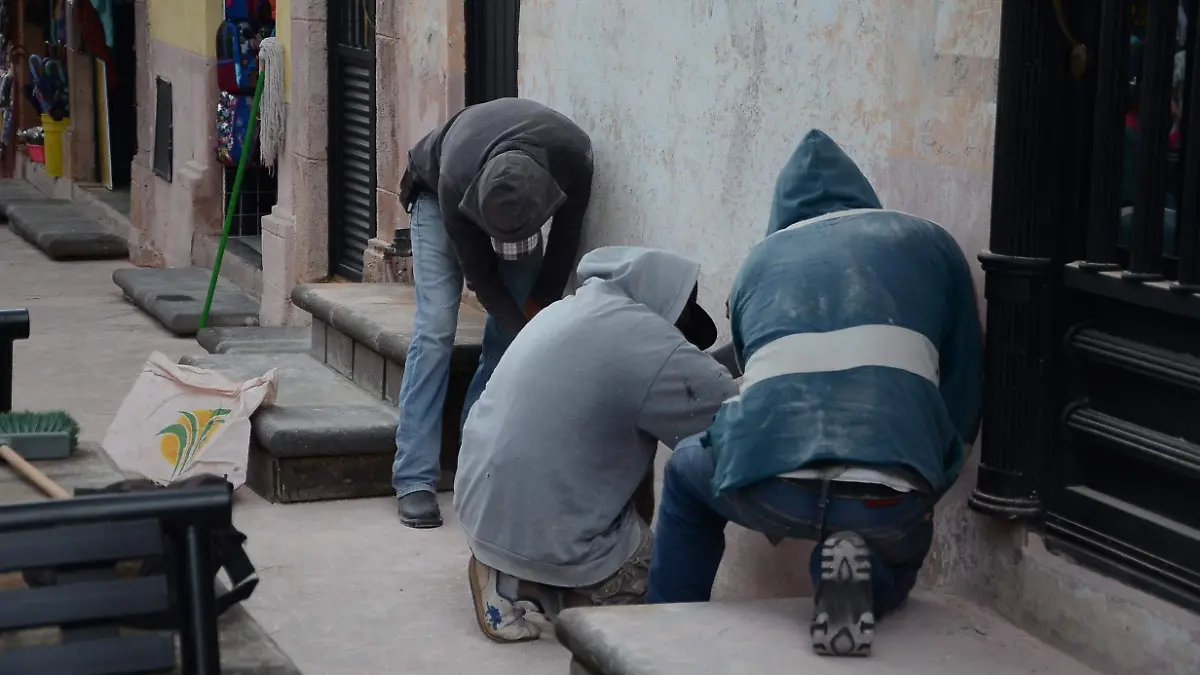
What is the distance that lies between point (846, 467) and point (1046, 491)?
1.71ft

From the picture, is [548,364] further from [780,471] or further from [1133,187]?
[1133,187]

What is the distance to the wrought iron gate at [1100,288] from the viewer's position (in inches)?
140

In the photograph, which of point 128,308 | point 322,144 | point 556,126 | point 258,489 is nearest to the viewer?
point 556,126

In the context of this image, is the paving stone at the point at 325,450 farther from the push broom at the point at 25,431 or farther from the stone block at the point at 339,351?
the push broom at the point at 25,431

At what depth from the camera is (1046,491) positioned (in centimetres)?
396

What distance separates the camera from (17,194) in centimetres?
1559

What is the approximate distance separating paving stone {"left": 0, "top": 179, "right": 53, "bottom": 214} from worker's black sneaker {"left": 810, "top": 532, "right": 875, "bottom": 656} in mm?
12117

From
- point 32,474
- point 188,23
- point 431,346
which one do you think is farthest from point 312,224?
point 32,474

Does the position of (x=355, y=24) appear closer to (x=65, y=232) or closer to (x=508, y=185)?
(x=508, y=185)

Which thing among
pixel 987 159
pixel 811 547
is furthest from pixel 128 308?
pixel 987 159

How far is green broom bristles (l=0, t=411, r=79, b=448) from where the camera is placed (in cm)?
464

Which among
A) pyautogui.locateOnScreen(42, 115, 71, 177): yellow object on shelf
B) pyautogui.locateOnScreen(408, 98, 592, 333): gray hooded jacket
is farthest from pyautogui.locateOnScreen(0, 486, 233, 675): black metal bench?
pyautogui.locateOnScreen(42, 115, 71, 177): yellow object on shelf

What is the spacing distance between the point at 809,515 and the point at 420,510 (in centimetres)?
258

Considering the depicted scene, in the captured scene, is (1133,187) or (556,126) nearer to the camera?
(1133,187)
